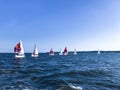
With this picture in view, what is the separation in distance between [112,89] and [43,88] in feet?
21.7

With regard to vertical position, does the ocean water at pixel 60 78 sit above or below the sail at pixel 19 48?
below

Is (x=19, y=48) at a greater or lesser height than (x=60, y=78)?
greater

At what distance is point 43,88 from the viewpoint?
64.0ft

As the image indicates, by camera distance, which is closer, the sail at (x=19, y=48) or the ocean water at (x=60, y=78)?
the ocean water at (x=60, y=78)

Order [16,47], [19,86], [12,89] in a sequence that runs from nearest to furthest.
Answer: [12,89] < [19,86] < [16,47]

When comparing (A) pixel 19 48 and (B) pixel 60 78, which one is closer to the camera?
(B) pixel 60 78

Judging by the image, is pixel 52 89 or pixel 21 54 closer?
pixel 52 89

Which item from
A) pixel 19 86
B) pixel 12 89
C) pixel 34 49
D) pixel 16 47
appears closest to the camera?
pixel 12 89

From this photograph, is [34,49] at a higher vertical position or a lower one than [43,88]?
higher

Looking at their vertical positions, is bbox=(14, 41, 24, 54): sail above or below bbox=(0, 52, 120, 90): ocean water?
above

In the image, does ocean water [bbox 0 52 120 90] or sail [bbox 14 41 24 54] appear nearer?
ocean water [bbox 0 52 120 90]

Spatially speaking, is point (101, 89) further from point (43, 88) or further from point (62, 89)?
point (43, 88)

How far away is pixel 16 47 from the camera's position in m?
87.8

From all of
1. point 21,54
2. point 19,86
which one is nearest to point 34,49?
point 21,54
